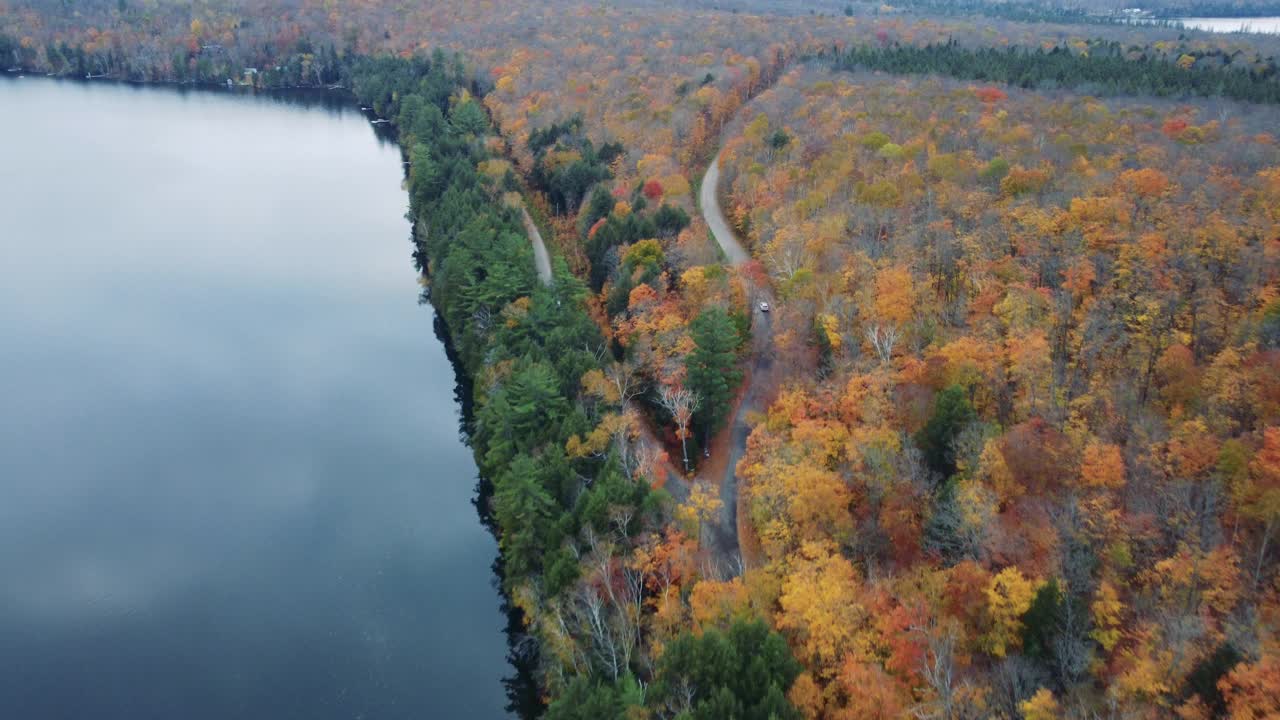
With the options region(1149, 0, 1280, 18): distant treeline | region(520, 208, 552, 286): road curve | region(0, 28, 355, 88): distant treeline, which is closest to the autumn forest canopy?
region(520, 208, 552, 286): road curve

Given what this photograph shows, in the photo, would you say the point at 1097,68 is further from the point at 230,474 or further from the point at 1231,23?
the point at 1231,23

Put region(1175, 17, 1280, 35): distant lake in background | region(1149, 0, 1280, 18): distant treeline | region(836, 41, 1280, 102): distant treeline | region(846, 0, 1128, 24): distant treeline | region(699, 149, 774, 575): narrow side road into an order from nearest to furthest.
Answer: region(699, 149, 774, 575): narrow side road < region(836, 41, 1280, 102): distant treeline < region(1175, 17, 1280, 35): distant lake in background < region(846, 0, 1128, 24): distant treeline < region(1149, 0, 1280, 18): distant treeline

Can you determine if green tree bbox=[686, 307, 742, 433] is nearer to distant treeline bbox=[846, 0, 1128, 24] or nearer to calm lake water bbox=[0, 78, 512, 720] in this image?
calm lake water bbox=[0, 78, 512, 720]

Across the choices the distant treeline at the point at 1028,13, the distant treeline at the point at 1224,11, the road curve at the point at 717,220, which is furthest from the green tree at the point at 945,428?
the distant treeline at the point at 1224,11

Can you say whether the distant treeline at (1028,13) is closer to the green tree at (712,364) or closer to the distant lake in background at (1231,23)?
the distant lake in background at (1231,23)

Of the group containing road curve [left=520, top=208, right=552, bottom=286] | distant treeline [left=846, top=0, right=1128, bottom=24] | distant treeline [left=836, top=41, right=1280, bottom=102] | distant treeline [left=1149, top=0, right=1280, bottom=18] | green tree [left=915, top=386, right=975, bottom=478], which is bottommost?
road curve [left=520, top=208, right=552, bottom=286]

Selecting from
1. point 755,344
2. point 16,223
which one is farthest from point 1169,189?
point 16,223

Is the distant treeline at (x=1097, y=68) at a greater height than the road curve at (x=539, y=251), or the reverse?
the distant treeline at (x=1097, y=68)
